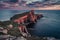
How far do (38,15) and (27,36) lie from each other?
16.7 inches

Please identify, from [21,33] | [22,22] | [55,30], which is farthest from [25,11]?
[55,30]

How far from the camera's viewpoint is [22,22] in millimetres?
2959

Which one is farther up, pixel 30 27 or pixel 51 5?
pixel 51 5

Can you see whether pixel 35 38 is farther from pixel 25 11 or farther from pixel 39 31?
pixel 25 11

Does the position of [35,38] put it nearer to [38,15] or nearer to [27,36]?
[27,36]

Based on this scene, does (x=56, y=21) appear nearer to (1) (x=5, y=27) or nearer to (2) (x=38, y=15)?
(2) (x=38, y=15)

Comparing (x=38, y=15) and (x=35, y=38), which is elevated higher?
(x=38, y=15)

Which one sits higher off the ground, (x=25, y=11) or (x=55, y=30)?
(x=25, y=11)

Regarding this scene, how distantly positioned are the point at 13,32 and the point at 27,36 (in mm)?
259

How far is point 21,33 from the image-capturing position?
9.69 ft

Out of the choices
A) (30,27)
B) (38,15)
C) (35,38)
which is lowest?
(35,38)

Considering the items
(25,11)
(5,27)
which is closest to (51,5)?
(25,11)

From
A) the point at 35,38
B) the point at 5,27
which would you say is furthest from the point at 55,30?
the point at 5,27

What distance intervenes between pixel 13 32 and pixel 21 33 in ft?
0.47
